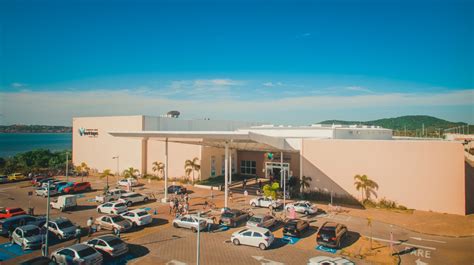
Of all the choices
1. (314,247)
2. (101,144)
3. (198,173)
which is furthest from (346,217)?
(101,144)

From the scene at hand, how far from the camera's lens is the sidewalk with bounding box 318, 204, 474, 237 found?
64.9 ft

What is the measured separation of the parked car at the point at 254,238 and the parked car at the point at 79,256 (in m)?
7.20

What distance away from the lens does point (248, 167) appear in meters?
42.8

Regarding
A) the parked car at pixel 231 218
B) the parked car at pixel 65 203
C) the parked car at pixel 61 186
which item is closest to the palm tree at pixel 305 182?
the parked car at pixel 231 218

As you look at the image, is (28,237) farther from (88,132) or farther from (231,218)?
(88,132)

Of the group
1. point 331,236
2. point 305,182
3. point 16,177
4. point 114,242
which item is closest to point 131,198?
point 114,242

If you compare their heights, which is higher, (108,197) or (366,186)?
(366,186)

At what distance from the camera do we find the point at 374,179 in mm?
26047

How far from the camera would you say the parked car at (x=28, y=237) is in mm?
16578

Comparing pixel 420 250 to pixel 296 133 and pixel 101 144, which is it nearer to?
pixel 296 133

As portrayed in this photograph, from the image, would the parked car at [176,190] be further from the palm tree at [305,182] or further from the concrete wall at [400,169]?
the concrete wall at [400,169]

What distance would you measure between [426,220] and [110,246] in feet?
70.7

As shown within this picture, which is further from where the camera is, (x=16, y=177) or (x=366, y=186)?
(x=16, y=177)

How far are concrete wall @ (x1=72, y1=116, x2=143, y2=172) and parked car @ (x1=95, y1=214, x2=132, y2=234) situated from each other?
22843 millimetres
